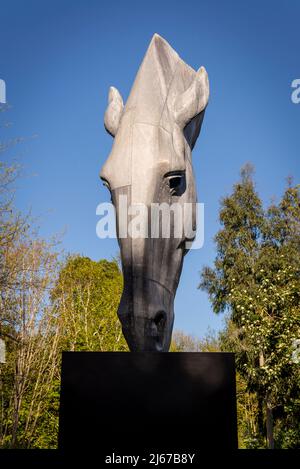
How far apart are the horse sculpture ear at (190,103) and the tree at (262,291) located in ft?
38.0

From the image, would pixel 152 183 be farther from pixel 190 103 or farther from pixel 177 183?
pixel 190 103

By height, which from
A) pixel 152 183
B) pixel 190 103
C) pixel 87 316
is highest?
pixel 87 316

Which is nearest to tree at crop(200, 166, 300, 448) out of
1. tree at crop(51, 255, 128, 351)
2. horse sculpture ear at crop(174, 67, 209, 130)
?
tree at crop(51, 255, 128, 351)

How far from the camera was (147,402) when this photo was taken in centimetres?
358

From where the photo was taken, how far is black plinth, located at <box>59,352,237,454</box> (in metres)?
3.51

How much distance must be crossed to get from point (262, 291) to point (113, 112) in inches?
566

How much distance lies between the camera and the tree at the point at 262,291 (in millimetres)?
16781

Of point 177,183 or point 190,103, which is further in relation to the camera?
point 190,103

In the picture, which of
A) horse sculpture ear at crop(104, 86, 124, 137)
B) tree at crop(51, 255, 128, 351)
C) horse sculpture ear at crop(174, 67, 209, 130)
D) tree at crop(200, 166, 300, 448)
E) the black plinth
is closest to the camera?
the black plinth

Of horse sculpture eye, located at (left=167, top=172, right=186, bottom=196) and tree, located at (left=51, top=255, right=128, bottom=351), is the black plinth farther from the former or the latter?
tree, located at (left=51, top=255, right=128, bottom=351)

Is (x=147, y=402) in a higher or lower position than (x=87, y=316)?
lower

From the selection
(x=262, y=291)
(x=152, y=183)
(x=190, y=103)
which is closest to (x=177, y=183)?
(x=152, y=183)
